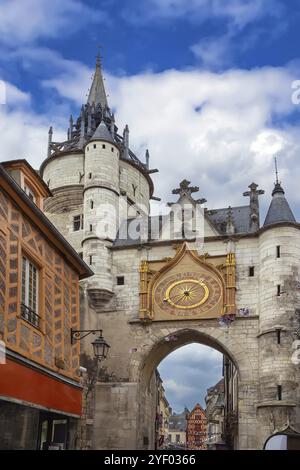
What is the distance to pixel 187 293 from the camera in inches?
867

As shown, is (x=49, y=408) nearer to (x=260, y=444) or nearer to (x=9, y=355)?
(x=9, y=355)

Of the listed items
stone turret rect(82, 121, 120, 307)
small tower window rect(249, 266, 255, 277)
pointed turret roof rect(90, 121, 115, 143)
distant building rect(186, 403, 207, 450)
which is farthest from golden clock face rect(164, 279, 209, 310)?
distant building rect(186, 403, 207, 450)

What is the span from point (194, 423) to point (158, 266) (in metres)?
38.3

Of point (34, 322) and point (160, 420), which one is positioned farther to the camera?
point (160, 420)

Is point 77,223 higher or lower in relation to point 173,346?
higher

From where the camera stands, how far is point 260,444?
19.2 m

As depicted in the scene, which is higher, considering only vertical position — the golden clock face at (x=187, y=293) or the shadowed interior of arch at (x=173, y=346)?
the golden clock face at (x=187, y=293)

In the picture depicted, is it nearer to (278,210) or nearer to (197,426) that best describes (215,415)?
(197,426)

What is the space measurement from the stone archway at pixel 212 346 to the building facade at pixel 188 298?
3 centimetres

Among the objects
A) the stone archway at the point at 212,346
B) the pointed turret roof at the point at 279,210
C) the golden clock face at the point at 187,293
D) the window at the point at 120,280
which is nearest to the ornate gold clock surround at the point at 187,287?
the golden clock face at the point at 187,293

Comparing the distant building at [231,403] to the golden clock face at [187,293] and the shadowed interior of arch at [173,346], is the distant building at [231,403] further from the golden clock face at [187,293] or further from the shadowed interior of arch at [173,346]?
the golden clock face at [187,293]

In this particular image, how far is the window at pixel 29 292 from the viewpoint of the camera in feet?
37.3

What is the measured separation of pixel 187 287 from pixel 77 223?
6602 mm

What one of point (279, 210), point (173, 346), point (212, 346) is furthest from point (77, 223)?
point (279, 210)
